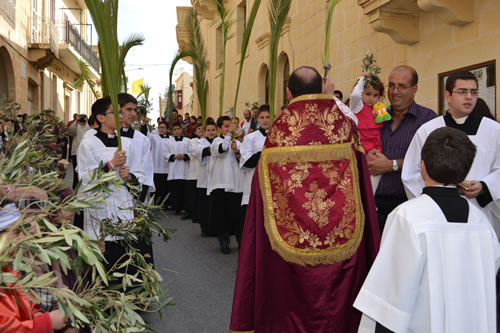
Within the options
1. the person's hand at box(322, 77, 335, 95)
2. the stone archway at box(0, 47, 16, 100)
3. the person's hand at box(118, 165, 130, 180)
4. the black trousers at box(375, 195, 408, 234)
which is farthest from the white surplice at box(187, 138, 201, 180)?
the stone archway at box(0, 47, 16, 100)

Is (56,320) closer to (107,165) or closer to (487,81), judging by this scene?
(107,165)

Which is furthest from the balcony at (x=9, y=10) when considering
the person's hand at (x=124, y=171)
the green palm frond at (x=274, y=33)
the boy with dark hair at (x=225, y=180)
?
the person's hand at (x=124, y=171)

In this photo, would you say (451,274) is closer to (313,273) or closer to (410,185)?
(313,273)

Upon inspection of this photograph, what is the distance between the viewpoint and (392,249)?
7.70ft

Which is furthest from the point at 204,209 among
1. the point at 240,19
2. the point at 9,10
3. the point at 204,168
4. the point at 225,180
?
the point at 9,10

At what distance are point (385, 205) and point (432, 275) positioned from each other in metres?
1.79

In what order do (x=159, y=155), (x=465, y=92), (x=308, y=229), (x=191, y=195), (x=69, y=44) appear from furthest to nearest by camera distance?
(x=69, y=44), (x=159, y=155), (x=191, y=195), (x=465, y=92), (x=308, y=229)

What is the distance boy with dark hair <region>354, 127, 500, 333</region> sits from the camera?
2.27m

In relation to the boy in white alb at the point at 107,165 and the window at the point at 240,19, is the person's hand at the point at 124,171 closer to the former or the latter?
the boy in white alb at the point at 107,165

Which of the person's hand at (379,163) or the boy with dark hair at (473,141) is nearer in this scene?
the boy with dark hair at (473,141)

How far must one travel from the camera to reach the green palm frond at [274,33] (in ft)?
17.6

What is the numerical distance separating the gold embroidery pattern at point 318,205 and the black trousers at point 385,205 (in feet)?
2.79

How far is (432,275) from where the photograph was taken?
7.47ft

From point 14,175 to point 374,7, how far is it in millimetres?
7512
